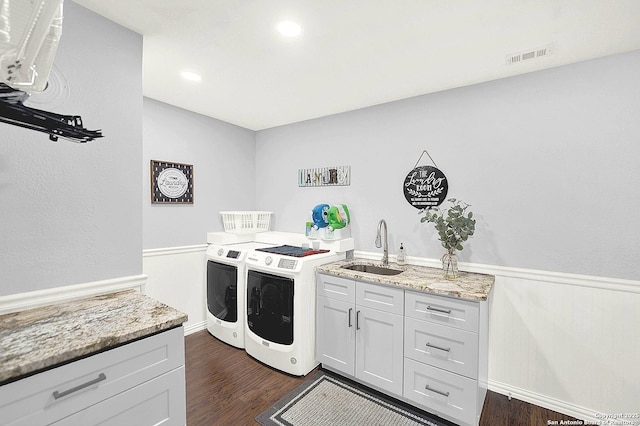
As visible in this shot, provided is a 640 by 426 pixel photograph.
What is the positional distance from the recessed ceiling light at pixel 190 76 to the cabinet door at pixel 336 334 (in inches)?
81.0

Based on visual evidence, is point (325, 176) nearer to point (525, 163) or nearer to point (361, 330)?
point (361, 330)

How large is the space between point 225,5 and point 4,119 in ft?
3.84

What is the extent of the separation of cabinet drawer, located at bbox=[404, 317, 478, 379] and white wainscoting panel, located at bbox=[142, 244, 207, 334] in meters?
2.18

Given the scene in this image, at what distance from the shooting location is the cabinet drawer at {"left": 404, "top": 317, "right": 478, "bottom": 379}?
1750 mm

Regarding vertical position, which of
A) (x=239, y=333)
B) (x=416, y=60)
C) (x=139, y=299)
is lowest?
(x=239, y=333)

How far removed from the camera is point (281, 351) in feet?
7.79

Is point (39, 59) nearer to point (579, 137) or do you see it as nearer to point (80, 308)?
point (80, 308)

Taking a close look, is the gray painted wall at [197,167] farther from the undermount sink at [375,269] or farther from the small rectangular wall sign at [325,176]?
the undermount sink at [375,269]

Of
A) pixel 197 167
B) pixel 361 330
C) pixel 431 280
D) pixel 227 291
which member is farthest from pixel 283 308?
pixel 197 167

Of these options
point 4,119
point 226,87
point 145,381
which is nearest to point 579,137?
point 226,87

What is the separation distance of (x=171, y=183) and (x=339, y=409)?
254 centimetres

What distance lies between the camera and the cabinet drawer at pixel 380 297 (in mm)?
2020

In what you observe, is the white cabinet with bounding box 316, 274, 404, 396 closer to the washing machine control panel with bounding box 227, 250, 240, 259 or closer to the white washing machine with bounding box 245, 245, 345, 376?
the white washing machine with bounding box 245, 245, 345, 376

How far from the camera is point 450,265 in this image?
7.20ft
